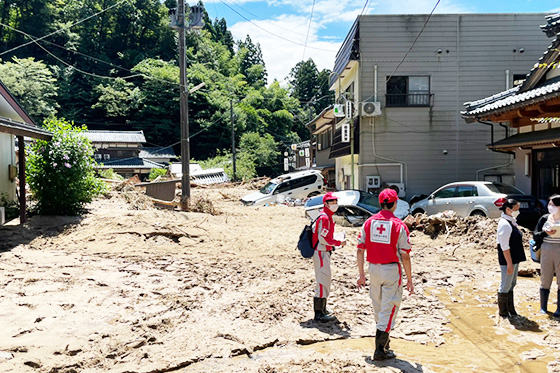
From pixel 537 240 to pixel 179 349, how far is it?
494 cm

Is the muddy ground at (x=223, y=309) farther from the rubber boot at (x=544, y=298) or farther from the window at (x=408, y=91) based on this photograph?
the window at (x=408, y=91)

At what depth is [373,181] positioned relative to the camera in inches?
819

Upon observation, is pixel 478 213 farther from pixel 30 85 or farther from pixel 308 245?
pixel 30 85

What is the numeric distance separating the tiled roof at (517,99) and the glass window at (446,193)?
242 cm

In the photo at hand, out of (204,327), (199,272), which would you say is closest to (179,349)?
(204,327)

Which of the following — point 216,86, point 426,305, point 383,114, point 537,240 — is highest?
point 216,86

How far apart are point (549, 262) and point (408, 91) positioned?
1574 cm

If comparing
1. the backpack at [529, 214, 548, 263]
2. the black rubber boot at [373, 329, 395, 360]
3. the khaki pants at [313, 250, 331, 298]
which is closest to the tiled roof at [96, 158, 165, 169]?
the khaki pants at [313, 250, 331, 298]

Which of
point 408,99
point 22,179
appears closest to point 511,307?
point 22,179

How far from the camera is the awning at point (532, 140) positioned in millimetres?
11051

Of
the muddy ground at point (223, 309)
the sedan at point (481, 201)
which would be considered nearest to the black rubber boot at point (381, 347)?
the muddy ground at point (223, 309)

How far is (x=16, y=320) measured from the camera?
5551 mm

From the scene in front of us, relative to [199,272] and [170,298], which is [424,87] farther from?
[170,298]

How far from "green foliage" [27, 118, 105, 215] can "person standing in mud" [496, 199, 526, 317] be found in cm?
1036
